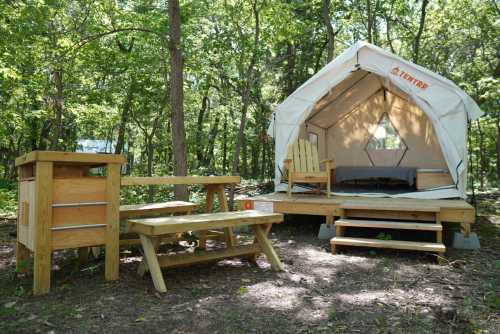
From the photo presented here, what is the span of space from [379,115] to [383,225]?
15.4 feet

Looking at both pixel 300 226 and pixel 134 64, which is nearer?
pixel 300 226

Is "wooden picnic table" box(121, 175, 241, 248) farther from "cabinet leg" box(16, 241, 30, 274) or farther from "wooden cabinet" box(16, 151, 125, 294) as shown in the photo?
"cabinet leg" box(16, 241, 30, 274)

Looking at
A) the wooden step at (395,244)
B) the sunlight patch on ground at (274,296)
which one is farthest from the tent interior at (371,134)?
the sunlight patch on ground at (274,296)

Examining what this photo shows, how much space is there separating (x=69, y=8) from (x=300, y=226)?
7.00 m

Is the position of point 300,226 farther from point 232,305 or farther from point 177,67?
point 232,305

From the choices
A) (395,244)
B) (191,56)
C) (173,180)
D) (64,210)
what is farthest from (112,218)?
(191,56)

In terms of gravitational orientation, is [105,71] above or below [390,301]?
above

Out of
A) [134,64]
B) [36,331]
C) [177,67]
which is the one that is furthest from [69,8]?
[36,331]

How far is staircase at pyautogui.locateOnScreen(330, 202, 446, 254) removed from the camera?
3.88 metres

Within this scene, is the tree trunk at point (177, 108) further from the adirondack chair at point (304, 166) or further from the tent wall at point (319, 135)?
the tent wall at point (319, 135)

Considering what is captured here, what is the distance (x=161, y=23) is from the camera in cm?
732

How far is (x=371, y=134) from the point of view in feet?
27.8

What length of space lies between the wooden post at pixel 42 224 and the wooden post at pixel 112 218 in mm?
380

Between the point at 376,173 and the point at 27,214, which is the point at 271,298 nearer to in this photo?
the point at 27,214
